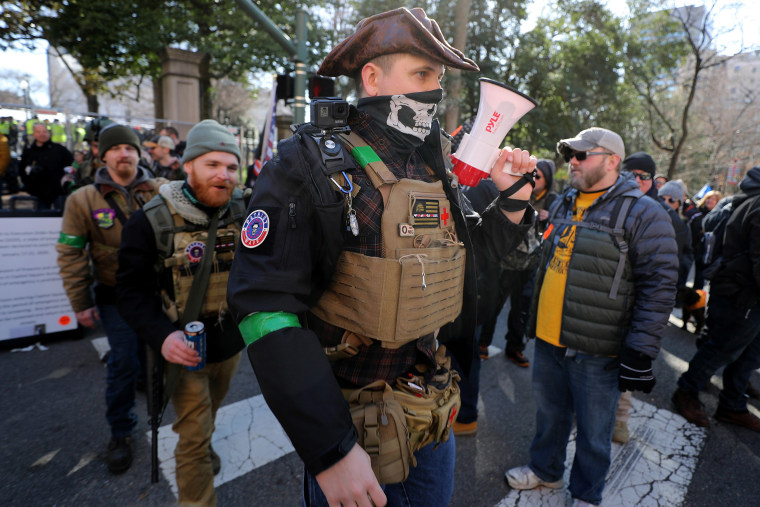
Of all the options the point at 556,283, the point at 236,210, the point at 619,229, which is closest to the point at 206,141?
the point at 236,210

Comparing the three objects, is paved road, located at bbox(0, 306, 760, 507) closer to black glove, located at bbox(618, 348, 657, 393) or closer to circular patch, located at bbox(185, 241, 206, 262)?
black glove, located at bbox(618, 348, 657, 393)

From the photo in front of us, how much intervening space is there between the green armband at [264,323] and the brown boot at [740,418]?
4.44 meters

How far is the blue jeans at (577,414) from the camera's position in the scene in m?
2.45

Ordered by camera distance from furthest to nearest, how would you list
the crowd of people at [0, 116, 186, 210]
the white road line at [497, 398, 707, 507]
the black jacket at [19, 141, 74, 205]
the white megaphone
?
the black jacket at [19, 141, 74, 205], the crowd of people at [0, 116, 186, 210], the white road line at [497, 398, 707, 507], the white megaphone

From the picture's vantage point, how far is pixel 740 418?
368cm

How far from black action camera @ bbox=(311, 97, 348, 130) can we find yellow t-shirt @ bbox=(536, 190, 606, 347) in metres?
1.86

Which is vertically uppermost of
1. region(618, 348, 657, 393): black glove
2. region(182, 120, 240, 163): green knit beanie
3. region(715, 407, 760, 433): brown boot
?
region(182, 120, 240, 163): green knit beanie

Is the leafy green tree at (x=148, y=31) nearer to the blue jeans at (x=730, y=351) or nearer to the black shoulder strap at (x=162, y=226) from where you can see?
the black shoulder strap at (x=162, y=226)

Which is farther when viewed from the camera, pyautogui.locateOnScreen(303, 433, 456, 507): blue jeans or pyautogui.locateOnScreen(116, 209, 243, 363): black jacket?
pyautogui.locateOnScreen(116, 209, 243, 363): black jacket

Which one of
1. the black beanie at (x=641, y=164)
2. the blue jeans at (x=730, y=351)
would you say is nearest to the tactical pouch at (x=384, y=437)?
the blue jeans at (x=730, y=351)

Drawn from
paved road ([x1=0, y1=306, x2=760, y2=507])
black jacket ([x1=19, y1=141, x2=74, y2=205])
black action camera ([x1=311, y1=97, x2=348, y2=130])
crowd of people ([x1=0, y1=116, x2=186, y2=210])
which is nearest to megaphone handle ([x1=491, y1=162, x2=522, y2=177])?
black action camera ([x1=311, y1=97, x2=348, y2=130])

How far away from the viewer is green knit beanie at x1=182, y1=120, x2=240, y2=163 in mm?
2389

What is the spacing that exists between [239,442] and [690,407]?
3956 millimetres

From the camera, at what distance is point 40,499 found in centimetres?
251
